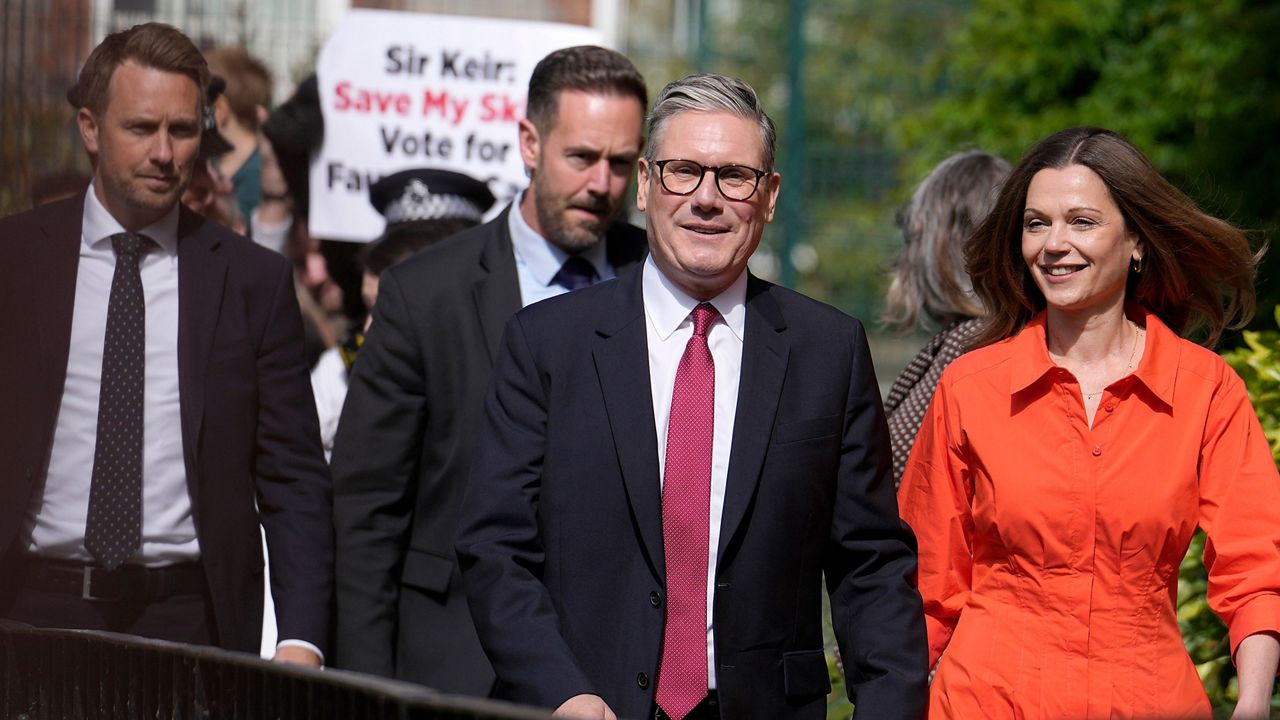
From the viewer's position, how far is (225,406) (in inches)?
155

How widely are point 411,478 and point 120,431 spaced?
0.85 metres

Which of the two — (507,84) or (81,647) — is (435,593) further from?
(507,84)

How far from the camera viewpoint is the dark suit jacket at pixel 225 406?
3764 mm

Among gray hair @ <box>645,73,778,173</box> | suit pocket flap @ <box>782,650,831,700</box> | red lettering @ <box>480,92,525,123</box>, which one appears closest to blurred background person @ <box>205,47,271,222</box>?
red lettering @ <box>480,92,525,123</box>

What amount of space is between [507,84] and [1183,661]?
170 inches

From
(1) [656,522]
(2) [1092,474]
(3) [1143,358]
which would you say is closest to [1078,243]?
(3) [1143,358]

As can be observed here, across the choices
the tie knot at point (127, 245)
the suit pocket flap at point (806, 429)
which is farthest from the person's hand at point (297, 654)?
the suit pocket flap at point (806, 429)

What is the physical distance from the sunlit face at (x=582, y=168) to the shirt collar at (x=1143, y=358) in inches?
54.3

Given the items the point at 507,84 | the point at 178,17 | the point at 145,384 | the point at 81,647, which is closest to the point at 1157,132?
the point at 507,84

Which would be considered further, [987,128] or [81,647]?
[987,128]

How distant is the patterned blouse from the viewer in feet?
14.7

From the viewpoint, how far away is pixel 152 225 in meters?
3.99

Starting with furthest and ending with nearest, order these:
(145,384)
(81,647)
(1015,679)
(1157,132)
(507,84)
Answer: (1157,132), (507,84), (145,384), (1015,679), (81,647)

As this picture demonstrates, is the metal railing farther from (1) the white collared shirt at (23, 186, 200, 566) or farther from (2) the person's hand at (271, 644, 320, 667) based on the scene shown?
(2) the person's hand at (271, 644, 320, 667)
